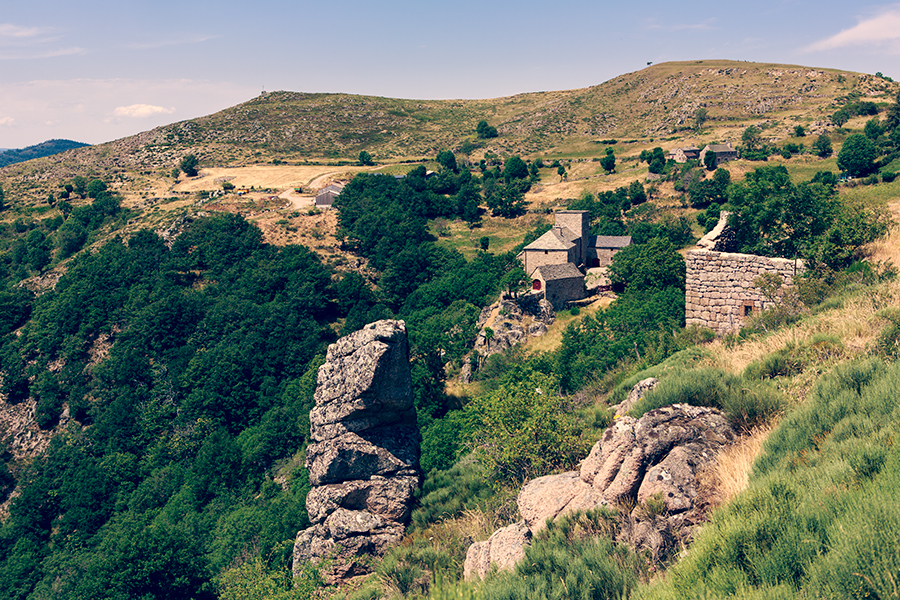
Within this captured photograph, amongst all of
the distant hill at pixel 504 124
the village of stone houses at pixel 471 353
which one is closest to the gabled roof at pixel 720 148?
the village of stone houses at pixel 471 353

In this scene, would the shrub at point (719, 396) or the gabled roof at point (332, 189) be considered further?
the gabled roof at point (332, 189)

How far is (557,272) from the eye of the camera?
56.2 meters

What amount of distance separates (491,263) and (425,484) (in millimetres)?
47645

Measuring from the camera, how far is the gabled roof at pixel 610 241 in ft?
213

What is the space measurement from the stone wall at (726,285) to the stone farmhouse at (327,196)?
274 feet

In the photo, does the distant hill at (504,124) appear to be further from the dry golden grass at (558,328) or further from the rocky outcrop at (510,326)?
the rocky outcrop at (510,326)

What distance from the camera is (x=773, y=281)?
18.9m

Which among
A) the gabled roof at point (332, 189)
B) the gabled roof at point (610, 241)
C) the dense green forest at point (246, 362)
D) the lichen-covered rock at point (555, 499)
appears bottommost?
the dense green forest at point (246, 362)

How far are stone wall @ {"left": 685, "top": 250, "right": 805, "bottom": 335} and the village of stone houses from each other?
0.12 metres

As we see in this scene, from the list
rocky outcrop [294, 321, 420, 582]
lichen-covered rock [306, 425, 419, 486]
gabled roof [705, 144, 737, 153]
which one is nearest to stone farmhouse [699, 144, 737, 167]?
gabled roof [705, 144, 737, 153]

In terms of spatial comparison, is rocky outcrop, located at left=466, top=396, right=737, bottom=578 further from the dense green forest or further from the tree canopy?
the tree canopy

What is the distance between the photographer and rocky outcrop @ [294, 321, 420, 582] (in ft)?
76.1

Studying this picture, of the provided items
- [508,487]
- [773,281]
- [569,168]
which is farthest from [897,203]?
[569,168]

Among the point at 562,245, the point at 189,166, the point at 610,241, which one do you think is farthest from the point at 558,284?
the point at 189,166
